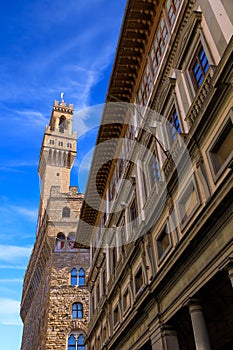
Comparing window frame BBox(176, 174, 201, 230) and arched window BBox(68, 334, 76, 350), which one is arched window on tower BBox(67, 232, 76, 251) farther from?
window frame BBox(176, 174, 201, 230)

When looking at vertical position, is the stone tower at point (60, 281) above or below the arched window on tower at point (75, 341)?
above

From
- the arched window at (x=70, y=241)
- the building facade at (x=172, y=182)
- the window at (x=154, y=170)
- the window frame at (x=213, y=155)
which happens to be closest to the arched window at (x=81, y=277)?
the arched window at (x=70, y=241)

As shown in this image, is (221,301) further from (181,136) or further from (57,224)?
(57,224)

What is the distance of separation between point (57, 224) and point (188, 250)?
3369cm

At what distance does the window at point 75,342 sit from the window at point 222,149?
1234 inches

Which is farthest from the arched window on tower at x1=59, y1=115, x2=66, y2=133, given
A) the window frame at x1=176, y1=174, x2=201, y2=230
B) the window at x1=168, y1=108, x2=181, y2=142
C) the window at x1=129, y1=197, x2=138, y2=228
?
the window frame at x1=176, y1=174, x2=201, y2=230

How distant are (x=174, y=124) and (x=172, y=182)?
2.38 meters

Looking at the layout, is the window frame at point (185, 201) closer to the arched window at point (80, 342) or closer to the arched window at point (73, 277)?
the arched window at point (80, 342)

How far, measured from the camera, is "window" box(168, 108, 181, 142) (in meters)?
12.9

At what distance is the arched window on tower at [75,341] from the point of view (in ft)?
117

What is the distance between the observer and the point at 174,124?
13.2 metres

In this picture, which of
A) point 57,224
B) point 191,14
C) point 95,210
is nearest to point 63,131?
point 57,224

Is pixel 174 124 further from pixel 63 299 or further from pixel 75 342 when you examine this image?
pixel 75 342

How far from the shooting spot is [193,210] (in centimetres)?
1046
